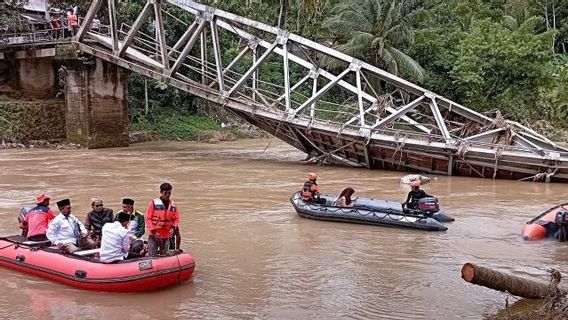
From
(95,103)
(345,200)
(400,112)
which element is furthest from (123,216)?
(95,103)

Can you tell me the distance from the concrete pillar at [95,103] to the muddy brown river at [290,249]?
581 cm

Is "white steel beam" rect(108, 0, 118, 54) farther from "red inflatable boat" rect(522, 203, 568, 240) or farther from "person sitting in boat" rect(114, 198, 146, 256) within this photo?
"red inflatable boat" rect(522, 203, 568, 240)

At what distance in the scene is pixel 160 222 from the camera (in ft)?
30.8

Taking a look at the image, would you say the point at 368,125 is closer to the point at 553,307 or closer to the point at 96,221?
the point at 96,221

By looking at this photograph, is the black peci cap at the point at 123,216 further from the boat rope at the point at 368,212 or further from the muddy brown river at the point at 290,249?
the boat rope at the point at 368,212

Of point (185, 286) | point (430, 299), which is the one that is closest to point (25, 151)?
point (185, 286)

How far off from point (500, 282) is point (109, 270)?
16.3 ft

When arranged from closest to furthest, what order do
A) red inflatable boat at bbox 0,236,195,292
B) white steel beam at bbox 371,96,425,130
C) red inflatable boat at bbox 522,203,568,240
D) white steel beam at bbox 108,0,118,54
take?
red inflatable boat at bbox 0,236,195,292 → red inflatable boat at bbox 522,203,568,240 → white steel beam at bbox 371,96,425,130 → white steel beam at bbox 108,0,118,54

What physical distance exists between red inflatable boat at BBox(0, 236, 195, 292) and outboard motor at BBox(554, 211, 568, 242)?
695 centimetres

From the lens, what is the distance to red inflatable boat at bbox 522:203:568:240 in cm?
1248

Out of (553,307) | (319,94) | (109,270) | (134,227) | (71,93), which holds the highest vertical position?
(71,93)

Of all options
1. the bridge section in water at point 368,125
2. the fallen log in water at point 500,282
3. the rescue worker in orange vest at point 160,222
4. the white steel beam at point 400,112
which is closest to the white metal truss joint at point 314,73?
the bridge section in water at point 368,125

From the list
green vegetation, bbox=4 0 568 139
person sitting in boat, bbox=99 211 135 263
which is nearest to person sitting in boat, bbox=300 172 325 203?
person sitting in boat, bbox=99 211 135 263

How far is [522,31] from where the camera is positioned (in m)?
36.5
